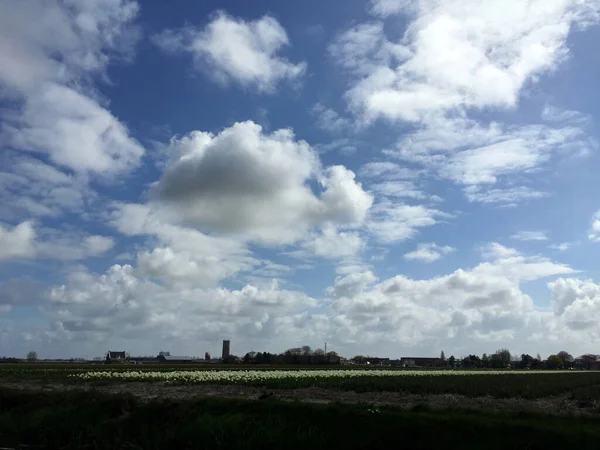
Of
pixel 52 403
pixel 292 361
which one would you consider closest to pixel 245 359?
pixel 292 361

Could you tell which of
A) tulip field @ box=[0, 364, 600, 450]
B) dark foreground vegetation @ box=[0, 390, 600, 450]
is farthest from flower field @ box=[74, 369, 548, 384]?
dark foreground vegetation @ box=[0, 390, 600, 450]

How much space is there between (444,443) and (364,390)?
24.8m

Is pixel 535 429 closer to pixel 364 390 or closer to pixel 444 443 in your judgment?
pixel 444 443

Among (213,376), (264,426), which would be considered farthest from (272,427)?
(213,376)

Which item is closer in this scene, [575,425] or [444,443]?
[444,443]

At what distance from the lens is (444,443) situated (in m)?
22.3

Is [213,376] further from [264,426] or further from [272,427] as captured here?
[272,427]

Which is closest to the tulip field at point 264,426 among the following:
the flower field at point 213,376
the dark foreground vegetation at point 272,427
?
the dark foreground vegetation at point 272,427

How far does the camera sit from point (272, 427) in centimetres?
2459

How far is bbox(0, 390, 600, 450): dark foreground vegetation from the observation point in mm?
22359

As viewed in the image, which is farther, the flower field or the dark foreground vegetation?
the flower field

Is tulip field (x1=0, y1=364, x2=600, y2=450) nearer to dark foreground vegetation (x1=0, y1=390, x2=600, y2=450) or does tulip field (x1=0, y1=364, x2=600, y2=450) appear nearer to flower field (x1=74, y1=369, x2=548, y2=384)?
dark foreground vegetation (x1=0, y1=390, x2=600, y2=450)

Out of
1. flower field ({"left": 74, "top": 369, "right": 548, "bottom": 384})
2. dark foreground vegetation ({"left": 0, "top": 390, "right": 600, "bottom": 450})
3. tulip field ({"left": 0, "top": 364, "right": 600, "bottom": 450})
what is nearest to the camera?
dark foreground vegetation ({"left": 0, "top": 390, "right": 600, "bottom": 450})

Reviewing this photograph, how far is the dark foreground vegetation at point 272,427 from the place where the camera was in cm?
2236
